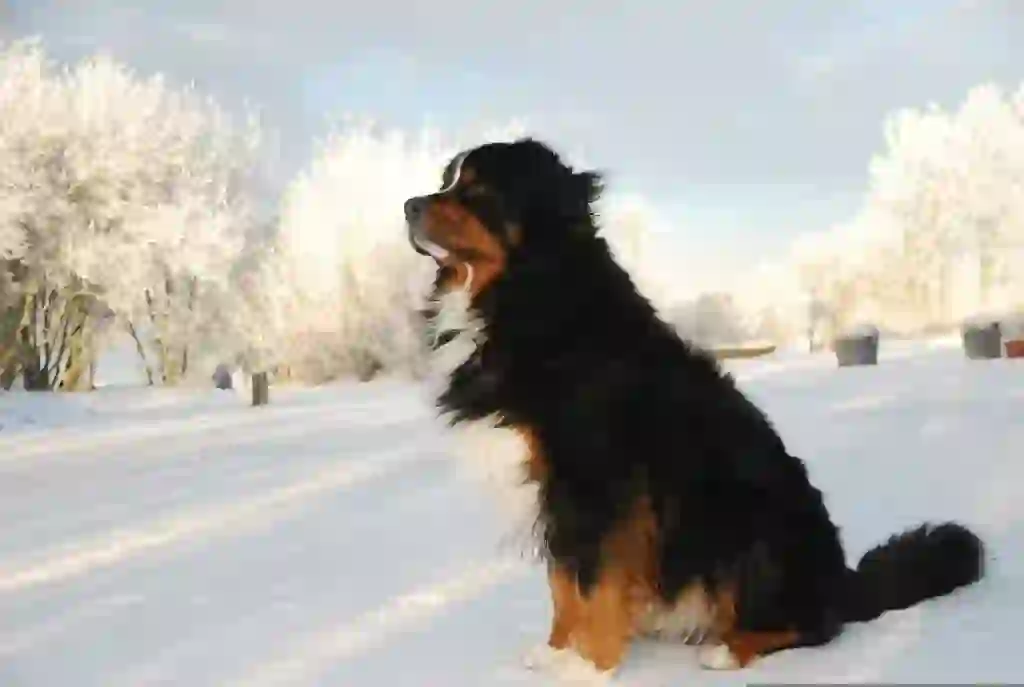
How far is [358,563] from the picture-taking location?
3.32 meters

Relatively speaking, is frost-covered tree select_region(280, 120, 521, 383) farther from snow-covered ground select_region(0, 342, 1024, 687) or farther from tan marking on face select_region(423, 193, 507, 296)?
tan marking on face select_region(423, 193, 507, 296)

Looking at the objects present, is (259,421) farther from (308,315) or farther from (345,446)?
(308,315)

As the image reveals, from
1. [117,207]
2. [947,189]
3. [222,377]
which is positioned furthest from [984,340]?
[117,207]

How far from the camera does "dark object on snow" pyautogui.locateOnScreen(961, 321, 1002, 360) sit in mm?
13188

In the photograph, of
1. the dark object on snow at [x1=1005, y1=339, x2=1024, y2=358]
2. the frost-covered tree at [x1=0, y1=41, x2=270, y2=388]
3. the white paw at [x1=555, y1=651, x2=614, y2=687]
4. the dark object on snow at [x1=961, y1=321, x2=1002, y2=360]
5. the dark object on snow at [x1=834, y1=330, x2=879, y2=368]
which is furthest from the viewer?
the frost-covered tree at [x1=0, y1=41, x2=270, y2=388]

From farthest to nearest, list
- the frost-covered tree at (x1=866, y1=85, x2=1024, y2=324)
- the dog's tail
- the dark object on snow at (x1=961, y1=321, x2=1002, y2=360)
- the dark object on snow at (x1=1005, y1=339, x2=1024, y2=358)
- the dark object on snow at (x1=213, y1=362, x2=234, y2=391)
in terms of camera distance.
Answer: the dark object on snow at (x1=213, y1=362, x2=234, y2=391) → the frost-covered tree at (x1=866, y1=85, x2=1024, y2=324) → the dark object on snow at (x1=961, y1=321, x2=1002, y2=360) → the dark object on snow at (x1=1005, y1=339, x2=1024, y2=358) → the dog's tail

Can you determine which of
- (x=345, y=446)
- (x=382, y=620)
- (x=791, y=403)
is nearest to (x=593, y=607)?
(x=382, y=620)

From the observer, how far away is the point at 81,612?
2.78 m

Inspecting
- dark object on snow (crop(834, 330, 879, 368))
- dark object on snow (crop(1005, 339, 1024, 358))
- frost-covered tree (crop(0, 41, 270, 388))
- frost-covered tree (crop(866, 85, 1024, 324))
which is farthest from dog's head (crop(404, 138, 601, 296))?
frost-covered tree (crop(866, 85, 1024, 324))

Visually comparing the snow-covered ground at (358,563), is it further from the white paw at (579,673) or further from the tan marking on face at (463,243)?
the tan marking on face at (463,243)

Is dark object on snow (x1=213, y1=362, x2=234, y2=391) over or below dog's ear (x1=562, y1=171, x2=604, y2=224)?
below

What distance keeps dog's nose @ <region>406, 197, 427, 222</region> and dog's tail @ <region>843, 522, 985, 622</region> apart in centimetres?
145

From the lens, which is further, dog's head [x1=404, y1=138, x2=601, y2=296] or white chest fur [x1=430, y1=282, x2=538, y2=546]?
dog's head [x1=404, y1=138, x2=601, y2=296]

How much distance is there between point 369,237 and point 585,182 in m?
20.1
